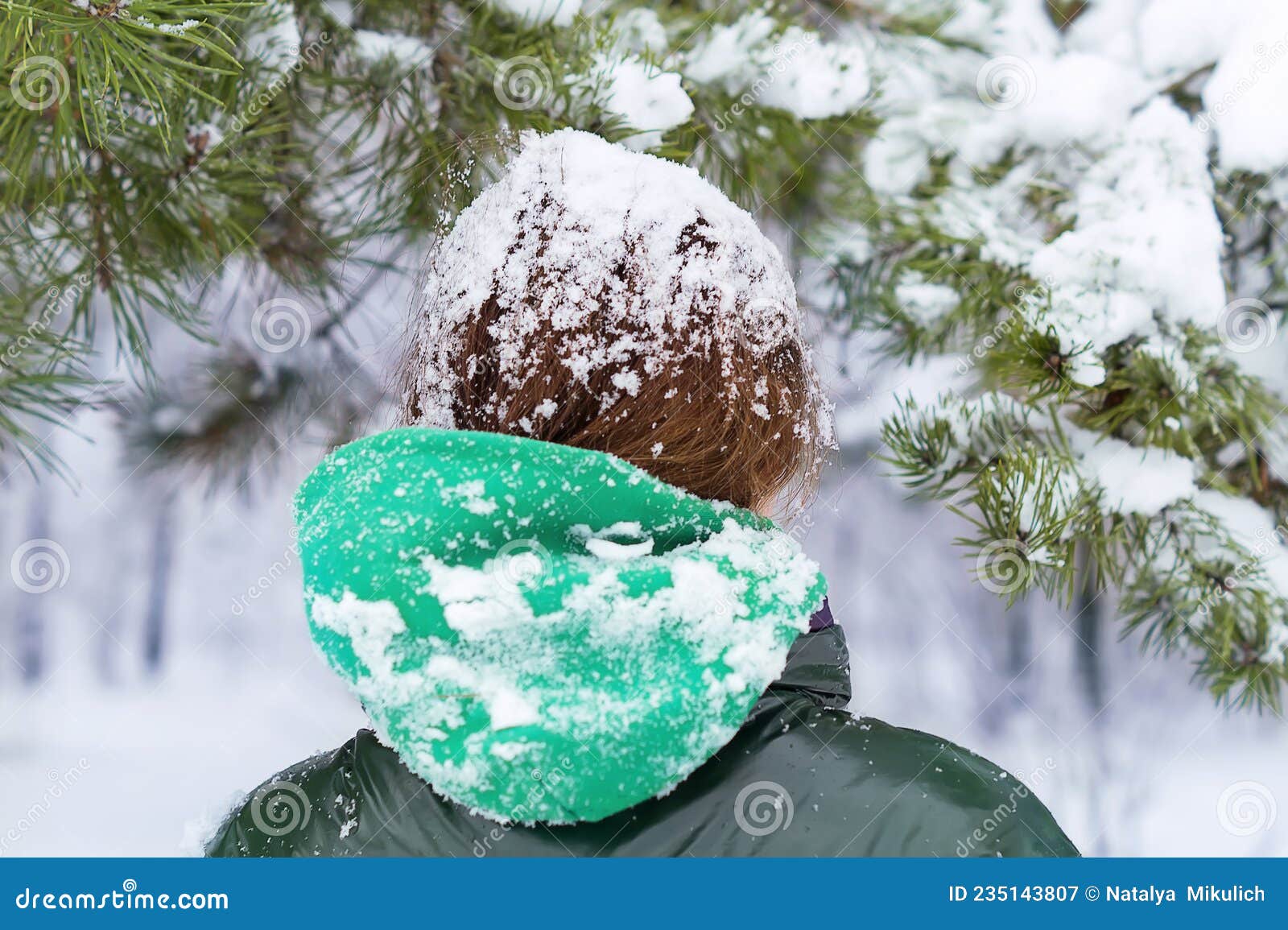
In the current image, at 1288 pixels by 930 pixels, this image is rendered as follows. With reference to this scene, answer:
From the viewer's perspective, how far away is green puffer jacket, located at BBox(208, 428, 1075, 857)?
1.44 feet

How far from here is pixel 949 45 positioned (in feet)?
2.85

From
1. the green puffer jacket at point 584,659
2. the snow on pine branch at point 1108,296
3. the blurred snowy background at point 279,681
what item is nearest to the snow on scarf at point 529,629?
the green puffer jacket at point 584,659

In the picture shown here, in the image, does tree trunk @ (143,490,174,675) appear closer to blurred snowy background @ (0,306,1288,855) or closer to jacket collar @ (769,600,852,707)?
blurred snowy background @ (0,306,1288,855)

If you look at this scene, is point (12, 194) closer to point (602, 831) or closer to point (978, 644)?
point (602, 831)

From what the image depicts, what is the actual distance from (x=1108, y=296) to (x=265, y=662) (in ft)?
4.64

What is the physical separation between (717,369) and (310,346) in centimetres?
61

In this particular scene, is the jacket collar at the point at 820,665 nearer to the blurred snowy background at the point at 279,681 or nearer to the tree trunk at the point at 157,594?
the blurred snowy background at the point at 279,681

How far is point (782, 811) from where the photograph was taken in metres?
0.48

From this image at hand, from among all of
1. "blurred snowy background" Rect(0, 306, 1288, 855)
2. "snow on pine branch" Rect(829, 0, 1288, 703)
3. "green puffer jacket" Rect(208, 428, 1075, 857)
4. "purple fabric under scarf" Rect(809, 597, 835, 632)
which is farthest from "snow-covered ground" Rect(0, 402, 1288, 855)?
"green puffer jacket" Rect(208, 428, 1075, 857)

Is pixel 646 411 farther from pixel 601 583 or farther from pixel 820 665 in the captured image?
pixel 820 665

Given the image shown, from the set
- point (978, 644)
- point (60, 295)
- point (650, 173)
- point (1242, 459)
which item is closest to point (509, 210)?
point (650, 173)

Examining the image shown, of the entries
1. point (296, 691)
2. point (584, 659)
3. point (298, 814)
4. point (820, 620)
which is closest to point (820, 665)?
point (820, 620)

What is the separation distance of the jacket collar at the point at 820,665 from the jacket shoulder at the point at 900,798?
0.04 meters

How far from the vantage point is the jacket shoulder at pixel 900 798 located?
0.46 meters
